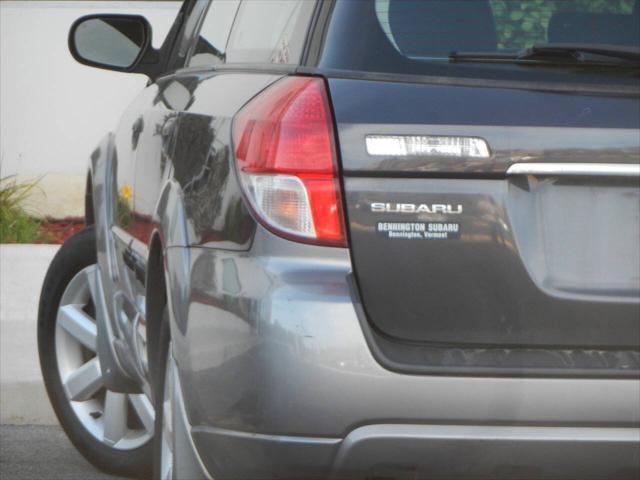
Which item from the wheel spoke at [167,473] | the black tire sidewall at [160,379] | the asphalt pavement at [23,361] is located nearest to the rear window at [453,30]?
the black tire sidewall at [160,379]

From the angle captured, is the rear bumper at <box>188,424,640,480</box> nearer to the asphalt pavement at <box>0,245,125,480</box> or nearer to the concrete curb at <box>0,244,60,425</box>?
the asphalt pavement at <box>0,245,125,480</box>

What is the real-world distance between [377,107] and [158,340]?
4.26 feet

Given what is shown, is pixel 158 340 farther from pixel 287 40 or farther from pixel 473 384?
pixel 473 384

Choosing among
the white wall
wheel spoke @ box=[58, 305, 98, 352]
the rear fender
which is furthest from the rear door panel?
the white wall

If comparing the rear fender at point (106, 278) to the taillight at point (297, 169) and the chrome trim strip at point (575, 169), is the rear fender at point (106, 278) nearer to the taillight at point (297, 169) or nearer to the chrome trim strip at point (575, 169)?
the taillight at point (297, 169)

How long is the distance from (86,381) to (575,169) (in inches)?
119

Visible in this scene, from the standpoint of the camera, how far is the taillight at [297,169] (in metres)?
3.19

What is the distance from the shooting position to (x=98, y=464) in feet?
18.5

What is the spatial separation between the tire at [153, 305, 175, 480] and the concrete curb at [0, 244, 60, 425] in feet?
8.38

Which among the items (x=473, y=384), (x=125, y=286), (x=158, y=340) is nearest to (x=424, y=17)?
(x=473, y=384)

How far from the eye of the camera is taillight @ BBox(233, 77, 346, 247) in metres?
3.19

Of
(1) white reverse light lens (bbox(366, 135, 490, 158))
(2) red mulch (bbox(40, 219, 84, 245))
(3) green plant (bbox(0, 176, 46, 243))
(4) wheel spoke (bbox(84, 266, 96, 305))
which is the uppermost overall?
(1) white reverse light lens (bbox(366, 135, 490, 158))

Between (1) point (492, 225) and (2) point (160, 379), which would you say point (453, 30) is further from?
(2) point (160, 379)

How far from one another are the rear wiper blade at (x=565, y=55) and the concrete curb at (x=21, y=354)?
3843 mm
